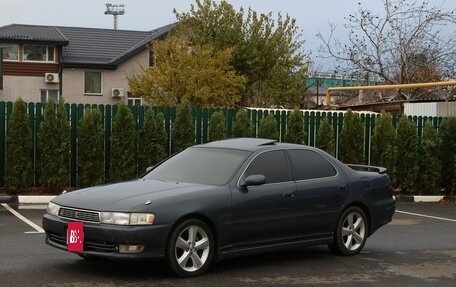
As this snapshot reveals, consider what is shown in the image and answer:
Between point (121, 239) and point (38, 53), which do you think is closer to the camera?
point (121, 239)

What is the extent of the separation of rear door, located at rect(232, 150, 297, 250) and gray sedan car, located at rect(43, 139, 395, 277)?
0.04ft

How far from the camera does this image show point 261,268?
8.45m

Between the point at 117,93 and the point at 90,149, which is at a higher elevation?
the point at 117,93

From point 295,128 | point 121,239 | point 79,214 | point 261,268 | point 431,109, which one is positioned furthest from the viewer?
point 431,109

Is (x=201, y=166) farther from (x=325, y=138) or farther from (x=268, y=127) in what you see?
(x=325, y=138)

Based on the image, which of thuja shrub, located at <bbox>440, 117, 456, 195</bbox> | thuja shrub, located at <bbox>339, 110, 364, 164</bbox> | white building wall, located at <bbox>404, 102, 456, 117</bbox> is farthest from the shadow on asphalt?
white building wall, located at <bbox>404, 102, 456, 117</bbox>

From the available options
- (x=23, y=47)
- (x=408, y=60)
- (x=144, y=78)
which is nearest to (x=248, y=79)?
(x=144, y=78)

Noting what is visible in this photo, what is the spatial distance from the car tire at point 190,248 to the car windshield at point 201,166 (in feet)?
2.39

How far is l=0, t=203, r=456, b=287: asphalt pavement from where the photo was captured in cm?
752

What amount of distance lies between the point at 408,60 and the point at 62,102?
2048 centimetres

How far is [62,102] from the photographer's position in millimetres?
16219

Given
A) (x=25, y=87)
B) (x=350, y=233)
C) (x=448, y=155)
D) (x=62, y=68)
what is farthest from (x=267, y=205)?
(x=25, y=87)

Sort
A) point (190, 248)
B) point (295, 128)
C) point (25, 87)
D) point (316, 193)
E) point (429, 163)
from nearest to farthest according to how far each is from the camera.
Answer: point (190, 248)
point (316, 193)
point (295, 128)
point (429, 163)
point (25, 87)

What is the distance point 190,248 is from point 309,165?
2.29m
